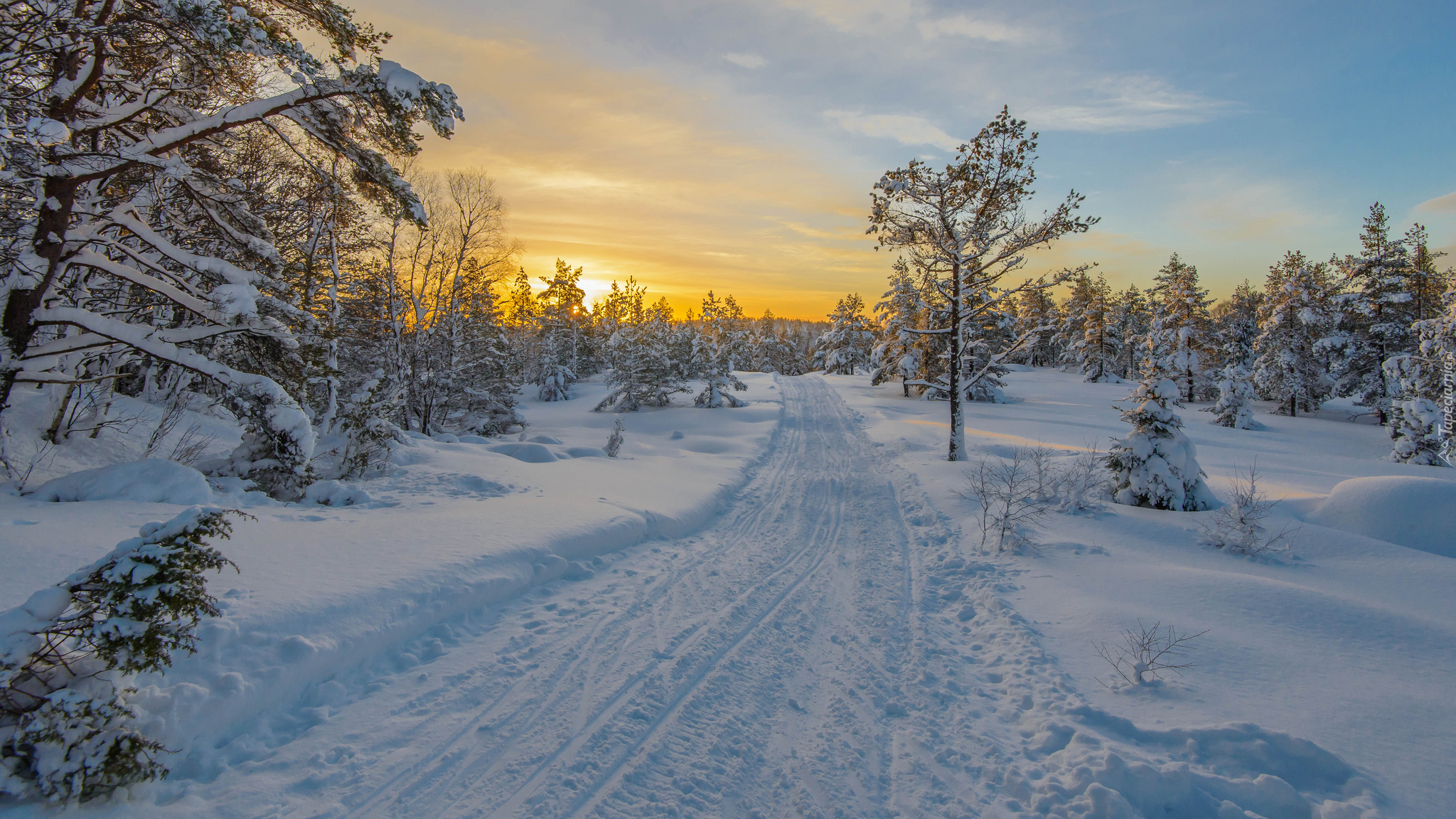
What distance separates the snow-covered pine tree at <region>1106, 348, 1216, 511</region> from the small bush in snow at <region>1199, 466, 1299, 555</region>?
1151 millimetres

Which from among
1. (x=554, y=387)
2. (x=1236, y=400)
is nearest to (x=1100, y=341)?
(x=1236, y=400)

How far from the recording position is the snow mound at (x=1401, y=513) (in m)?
8.40

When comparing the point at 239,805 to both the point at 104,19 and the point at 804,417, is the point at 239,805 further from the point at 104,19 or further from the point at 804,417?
the point at 804,417

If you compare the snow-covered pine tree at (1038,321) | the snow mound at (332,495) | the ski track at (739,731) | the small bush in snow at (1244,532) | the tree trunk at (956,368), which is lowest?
the ski track at (739,731)

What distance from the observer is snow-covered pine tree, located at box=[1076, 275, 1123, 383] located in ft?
159

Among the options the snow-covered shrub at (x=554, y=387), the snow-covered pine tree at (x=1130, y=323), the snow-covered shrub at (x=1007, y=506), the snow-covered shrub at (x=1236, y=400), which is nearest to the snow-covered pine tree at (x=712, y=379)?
the snow-covered shrub at (x=554, y=387)

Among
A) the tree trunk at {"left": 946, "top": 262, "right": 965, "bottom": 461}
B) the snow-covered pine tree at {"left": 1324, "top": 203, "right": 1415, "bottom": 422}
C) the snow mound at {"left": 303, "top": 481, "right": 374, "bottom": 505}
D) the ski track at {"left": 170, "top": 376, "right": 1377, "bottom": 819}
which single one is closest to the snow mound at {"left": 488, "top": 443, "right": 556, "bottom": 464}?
the snow mound at {"left": 303, "top": 481, "right": 374, "bottom": 505}

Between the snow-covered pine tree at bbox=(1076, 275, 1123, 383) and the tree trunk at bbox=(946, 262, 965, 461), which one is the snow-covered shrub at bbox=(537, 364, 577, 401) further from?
the snow-covered pine tree at bbox=(1076, 275, 1123, 383)

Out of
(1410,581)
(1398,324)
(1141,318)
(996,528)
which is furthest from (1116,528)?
(1141,318)

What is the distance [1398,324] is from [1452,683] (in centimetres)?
3783

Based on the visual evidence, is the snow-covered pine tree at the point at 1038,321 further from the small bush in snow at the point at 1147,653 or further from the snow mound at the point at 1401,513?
the small bush in snow at the point at 1147,653

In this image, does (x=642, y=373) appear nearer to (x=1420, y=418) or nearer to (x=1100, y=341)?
(x=1420, y=418)

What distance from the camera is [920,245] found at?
584 inches

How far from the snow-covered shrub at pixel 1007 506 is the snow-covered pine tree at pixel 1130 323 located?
51787mm
